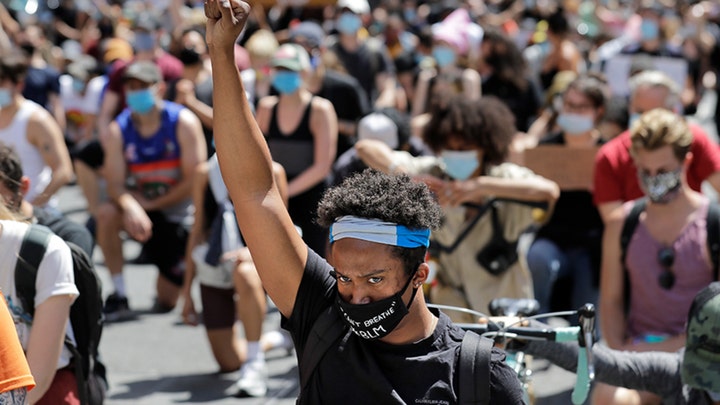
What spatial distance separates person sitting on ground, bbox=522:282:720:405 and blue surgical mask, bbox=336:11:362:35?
23.9 ft

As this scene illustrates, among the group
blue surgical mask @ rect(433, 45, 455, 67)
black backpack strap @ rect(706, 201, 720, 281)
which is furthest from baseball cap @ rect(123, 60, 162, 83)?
black backpack strap @ rect(706, 201, 720, 281)

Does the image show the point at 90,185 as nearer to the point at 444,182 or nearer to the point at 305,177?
the point at 305,177

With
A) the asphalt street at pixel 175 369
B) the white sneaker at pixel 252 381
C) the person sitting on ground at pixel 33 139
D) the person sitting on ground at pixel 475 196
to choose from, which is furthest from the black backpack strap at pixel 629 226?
the person sitting on ground at pixel 33 139

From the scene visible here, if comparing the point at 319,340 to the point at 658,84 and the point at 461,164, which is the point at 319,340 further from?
the point at 658,84

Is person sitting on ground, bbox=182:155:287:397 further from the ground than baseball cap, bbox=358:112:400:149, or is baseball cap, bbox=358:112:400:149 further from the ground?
baseball cap, bbox=358:112:400:149

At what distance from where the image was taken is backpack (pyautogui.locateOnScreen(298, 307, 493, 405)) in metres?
2.66

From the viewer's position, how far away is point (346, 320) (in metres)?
2.75

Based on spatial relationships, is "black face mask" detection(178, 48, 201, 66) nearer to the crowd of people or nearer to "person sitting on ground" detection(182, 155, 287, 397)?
the crowd of people

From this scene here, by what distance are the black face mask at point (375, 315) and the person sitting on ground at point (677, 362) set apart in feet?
3.11

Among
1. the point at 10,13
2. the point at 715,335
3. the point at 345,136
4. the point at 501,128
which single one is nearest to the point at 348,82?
the point at 345,136

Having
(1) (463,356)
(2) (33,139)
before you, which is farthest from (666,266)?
(2) (33,139)

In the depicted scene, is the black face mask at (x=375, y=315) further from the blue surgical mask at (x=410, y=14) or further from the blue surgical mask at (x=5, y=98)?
the blue surgical mask at (x=410, y=14)

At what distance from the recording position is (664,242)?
15.7 ft

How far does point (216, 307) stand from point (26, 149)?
1.52 metres
